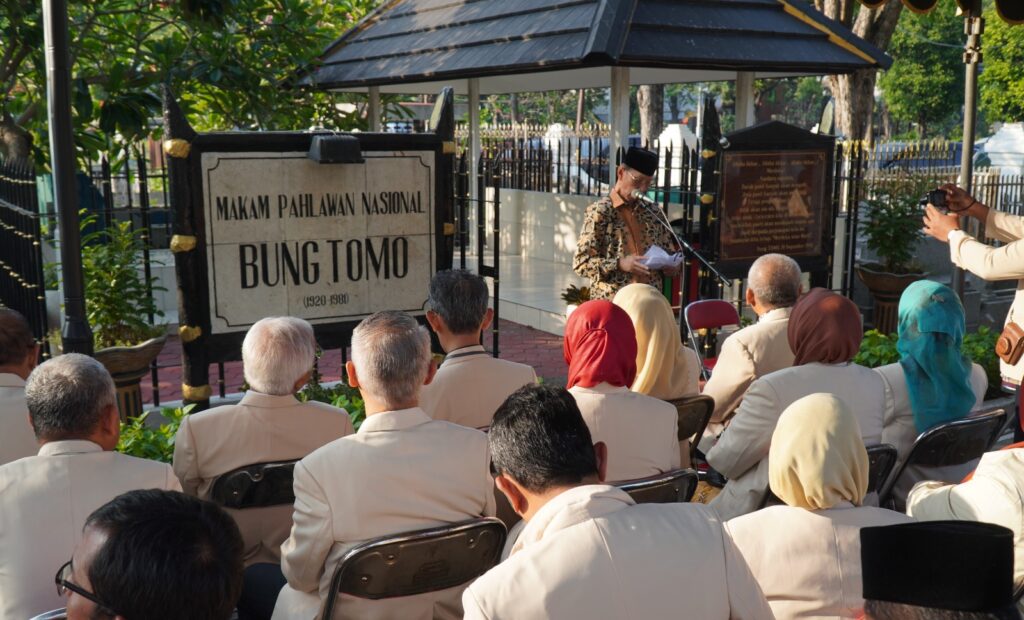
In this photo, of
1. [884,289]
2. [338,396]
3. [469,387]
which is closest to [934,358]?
[469,387]

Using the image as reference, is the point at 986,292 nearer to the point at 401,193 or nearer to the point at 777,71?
the point at 777,71

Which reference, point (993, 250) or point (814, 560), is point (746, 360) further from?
point (814, 560)

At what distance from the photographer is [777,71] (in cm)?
1061

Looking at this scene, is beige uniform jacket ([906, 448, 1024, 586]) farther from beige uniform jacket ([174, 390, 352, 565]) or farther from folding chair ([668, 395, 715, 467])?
beige uniform jacket ([174, 390, 352, 565])

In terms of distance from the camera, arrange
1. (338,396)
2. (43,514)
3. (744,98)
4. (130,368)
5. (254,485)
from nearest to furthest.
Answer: (43,514), (254,485), (338,396), (130,368), (744,98)

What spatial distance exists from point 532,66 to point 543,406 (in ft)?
24.4

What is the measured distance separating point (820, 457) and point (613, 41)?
6811 mm

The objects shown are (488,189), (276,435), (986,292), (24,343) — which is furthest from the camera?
(488,189)

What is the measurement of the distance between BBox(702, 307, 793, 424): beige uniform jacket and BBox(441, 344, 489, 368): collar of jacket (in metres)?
1.29

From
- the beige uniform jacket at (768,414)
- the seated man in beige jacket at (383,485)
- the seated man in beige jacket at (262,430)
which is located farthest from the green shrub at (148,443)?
the beige uniform jacket at (768,414)

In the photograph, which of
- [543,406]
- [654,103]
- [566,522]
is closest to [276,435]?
[543,406]

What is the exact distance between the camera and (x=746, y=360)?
4.84 m

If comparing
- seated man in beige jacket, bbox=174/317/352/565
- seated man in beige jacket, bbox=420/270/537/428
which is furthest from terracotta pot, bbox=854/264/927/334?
seated man in beige jacket, bbox=174/317/352/565

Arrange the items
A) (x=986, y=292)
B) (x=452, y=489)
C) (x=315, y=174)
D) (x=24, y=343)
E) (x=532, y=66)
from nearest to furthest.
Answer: (x=452, y=489) → (x=24, y=343) → (x=315, y=174) → (x=532, y=66) → (x=986, y=292)
